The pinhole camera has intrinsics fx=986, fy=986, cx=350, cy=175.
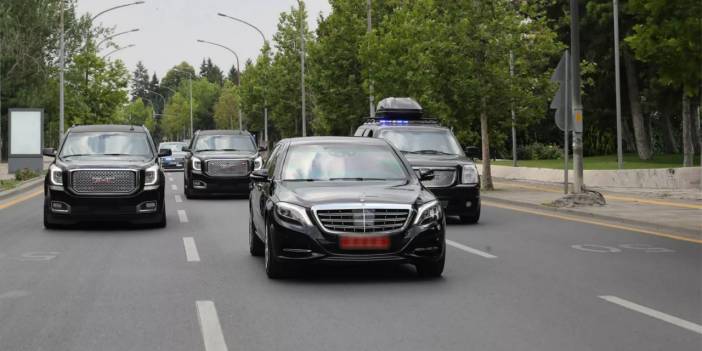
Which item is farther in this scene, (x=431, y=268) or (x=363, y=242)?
(x=431, y=268)

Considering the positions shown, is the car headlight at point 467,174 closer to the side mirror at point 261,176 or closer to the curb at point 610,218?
the curb at point 610,218

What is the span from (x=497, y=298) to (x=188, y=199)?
16.7 m

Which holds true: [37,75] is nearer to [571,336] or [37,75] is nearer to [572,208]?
[572,208]

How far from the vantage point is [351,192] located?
9789mm

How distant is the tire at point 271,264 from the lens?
9695 mm

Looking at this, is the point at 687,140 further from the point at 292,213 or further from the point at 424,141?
the point at 292,213

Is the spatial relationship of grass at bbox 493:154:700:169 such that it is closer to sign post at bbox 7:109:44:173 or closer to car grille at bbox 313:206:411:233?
sign post at bbox 7:109:44:173

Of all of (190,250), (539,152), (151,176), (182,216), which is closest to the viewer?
(190,250)

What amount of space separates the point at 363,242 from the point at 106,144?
8881mm

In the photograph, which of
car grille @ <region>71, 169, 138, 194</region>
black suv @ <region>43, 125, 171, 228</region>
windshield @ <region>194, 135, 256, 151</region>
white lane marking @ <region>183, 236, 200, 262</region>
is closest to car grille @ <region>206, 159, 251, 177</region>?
windshield @ <region>194, 135, 256, 151</region>

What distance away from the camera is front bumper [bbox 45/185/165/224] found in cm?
1524

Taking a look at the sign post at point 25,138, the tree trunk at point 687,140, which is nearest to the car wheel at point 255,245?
the sign post at point 25,138

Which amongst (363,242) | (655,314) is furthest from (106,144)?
(655,314)

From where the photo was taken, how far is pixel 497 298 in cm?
866
